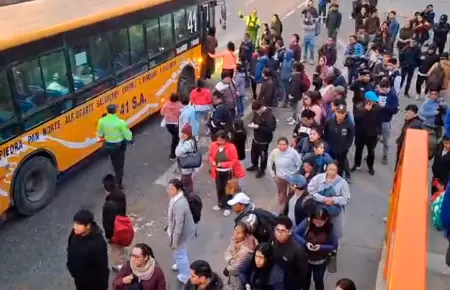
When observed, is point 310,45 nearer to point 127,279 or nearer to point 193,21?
point 193,21

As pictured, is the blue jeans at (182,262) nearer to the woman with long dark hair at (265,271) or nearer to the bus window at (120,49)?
the woman with long dark hair at (265,271)

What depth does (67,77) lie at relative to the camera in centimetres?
917

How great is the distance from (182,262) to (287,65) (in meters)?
6.88

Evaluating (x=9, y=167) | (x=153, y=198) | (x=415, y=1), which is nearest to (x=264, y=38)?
(x=153, y=198)

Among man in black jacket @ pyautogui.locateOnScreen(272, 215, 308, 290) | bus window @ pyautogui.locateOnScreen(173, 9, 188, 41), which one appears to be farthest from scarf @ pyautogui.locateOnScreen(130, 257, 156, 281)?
bus window @ pyautogui.locateOnScreen(173, 9, 188, 41)

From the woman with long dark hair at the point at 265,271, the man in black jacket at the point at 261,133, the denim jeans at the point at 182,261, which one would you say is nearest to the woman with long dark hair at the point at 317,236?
the woman with long dark hair at the point at 265,271

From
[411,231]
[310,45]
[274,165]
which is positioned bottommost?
[310,45]

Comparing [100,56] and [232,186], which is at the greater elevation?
[100,56]

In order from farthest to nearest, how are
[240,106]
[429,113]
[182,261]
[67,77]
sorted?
[240,106]
[429,113]
[67,77]
[182,261]

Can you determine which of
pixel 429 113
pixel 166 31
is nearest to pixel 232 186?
pixel 429 113

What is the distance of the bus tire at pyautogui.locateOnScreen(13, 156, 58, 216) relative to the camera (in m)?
8.50

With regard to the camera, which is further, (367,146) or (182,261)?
(367,146)

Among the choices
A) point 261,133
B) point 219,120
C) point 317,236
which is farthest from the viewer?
point 219,120

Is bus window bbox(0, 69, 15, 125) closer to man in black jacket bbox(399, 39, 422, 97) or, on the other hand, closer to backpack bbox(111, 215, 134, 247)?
backpack bbox(111, 215, 134, 247)
